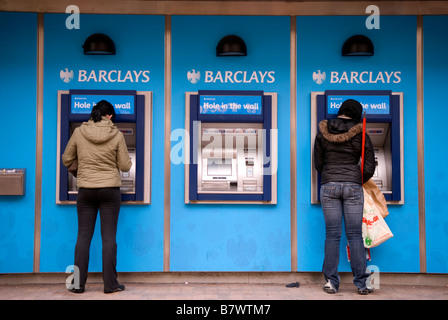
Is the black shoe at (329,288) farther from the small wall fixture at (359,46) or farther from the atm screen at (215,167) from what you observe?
the small wall fixture at (359,46)

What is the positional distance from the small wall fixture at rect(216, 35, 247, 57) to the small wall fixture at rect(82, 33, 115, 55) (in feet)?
3.61

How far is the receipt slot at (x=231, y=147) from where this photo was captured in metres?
4.41

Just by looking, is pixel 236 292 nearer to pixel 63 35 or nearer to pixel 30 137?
pixel 30 137

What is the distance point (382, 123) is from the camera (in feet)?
14.6

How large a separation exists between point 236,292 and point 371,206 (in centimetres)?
148

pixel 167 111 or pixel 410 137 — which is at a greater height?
pixel 167 111

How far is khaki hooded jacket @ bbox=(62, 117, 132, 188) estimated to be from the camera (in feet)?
12.8

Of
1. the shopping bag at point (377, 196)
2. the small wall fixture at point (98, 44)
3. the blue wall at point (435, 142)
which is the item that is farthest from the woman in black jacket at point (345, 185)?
the small wall fixture at point (98, 44)

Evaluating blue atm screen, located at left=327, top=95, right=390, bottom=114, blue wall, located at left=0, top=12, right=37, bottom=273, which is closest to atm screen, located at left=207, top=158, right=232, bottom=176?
blue atm screen, located at left=327, top=95, right=390, bottom=114

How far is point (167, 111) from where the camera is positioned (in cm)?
448

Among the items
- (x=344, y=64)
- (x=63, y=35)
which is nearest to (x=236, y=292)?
(x=344, y=64)

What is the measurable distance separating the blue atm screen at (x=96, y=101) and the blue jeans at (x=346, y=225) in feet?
6.71

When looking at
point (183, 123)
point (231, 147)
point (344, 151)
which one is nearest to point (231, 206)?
point (231, 147)

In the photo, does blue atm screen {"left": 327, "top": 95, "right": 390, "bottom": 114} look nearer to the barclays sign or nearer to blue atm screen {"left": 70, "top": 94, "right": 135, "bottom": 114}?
the barclays sign
